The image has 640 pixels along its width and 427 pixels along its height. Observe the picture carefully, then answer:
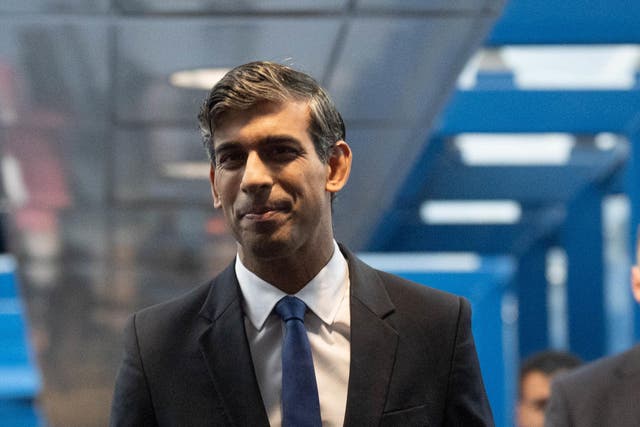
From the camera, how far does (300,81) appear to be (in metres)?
2.95

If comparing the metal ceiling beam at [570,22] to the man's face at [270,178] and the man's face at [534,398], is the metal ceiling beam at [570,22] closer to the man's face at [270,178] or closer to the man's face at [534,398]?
the man's face at [534,398]

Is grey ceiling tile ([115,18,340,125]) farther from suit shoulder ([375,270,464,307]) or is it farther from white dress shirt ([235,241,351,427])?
white dress shirt ([235,241,351,427])

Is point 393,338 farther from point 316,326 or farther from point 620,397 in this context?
point 620,397

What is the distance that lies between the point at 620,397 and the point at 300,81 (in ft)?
3.63

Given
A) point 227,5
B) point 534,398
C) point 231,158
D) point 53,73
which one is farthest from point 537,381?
point 231,158

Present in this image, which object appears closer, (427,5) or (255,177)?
(255,177)

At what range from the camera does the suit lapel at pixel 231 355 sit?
2898 millimetres

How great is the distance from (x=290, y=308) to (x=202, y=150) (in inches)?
254

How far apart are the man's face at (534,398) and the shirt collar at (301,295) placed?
13.1 feet

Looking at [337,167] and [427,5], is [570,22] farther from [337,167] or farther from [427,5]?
[337,167]

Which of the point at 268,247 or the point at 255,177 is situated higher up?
the point at 255,177

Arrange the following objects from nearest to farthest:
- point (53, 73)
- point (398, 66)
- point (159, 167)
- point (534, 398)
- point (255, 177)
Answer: point (255, 177) < point (534, 398) < point (398, 66) < point (53, 73) < point (159, 167)

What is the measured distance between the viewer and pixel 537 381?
696 centimetres

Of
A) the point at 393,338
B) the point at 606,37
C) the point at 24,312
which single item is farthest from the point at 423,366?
the point at 24,312
